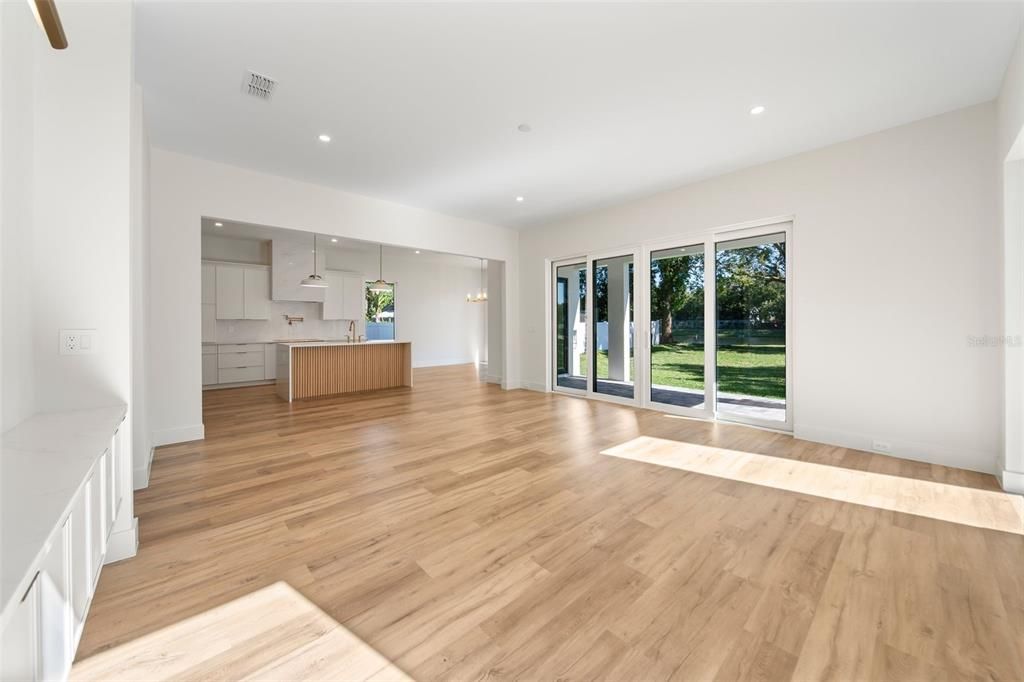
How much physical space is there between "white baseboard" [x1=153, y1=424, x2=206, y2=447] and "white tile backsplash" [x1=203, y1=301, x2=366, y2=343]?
412 centimetres

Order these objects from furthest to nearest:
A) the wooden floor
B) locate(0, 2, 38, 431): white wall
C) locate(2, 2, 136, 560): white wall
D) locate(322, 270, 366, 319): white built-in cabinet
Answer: locate(322, 270, 366, 319): white built-in cabinet → locate(2, 2, 136, 560): white wall → locate(0, 2, 38, 431): white wall → the wooden floor

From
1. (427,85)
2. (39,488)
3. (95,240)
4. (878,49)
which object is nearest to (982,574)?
(878,49)

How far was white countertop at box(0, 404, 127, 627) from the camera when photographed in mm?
681

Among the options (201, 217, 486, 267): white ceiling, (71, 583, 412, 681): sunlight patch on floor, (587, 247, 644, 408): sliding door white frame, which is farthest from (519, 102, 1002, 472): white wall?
(201, 217, 486, 267): white ceiling

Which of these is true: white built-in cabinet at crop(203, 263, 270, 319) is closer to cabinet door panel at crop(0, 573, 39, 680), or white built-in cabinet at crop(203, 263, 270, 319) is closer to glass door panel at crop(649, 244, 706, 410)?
glass door panel at crop(649, 244, 706, 410)

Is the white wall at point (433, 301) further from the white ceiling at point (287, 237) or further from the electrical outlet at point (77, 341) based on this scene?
the electrical outlet at point (77, 341)

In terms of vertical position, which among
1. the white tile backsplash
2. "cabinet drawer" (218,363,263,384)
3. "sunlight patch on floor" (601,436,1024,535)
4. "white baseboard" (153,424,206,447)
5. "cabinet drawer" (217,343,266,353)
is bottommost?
"sunlight patch on floor" (601,436,1024,535)

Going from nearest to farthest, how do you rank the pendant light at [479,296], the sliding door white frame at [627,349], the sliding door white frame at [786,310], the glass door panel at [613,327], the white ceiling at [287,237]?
the sliding door white frame at [786,310], the sliding door white frame at [627,349], the glass door panel at [613,327], the white ceiling at [287,237], the pendant light at [479,296]

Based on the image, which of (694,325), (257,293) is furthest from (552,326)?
(257,293)

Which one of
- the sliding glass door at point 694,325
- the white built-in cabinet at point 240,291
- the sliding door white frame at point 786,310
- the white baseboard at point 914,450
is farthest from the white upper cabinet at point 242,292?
the white baseboard at point 914,450

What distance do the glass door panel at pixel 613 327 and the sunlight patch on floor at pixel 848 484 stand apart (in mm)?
2255

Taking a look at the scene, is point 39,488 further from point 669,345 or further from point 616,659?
point 669,345

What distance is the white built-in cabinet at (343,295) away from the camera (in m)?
8.57

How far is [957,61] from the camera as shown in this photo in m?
2.67
